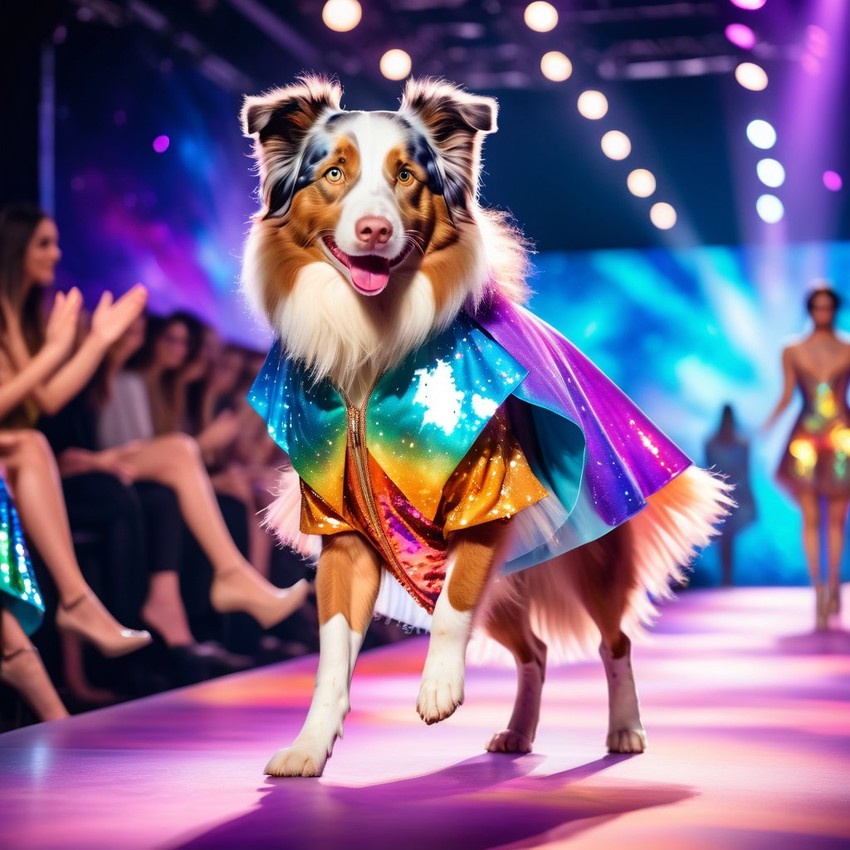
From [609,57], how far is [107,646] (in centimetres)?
510

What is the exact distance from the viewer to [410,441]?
2.64m

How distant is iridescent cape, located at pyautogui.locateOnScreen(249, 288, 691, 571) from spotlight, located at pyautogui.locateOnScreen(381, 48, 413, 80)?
13.5 ft

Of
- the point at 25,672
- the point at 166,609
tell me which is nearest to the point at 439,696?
the point at 25,672

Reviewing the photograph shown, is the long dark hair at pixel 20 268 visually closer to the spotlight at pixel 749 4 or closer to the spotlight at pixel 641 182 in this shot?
the spotlight at pixel 749 4

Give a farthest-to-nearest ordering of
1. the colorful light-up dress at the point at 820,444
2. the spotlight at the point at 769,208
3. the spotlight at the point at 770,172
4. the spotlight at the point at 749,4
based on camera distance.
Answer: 1. the spotlight at the point at 769,208
2. the spotlight at the point at 770,172
3. the colorful light-up dress at the point at 820,444
4. the spotlight at the point at 749,4

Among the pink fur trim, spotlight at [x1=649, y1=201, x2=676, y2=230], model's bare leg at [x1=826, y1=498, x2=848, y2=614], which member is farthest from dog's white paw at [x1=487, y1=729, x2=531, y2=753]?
spotlight at [x1=649, y1=201, x2=676, y2=230]

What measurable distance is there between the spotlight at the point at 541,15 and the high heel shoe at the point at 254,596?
3.11 meters

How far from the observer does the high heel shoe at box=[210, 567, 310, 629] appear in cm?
520

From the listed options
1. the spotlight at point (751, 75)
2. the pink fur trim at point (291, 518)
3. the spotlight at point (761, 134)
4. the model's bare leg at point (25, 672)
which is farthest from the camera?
the spotlight at point (761, 134)

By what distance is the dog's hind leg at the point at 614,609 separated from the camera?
316 cm

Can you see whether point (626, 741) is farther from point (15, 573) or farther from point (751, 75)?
point (751, 75)

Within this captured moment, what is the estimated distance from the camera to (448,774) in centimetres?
280

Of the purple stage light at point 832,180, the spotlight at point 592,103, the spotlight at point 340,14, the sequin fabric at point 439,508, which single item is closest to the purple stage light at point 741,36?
the spotlight at point 592,103

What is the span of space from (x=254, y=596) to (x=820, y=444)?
327cm
